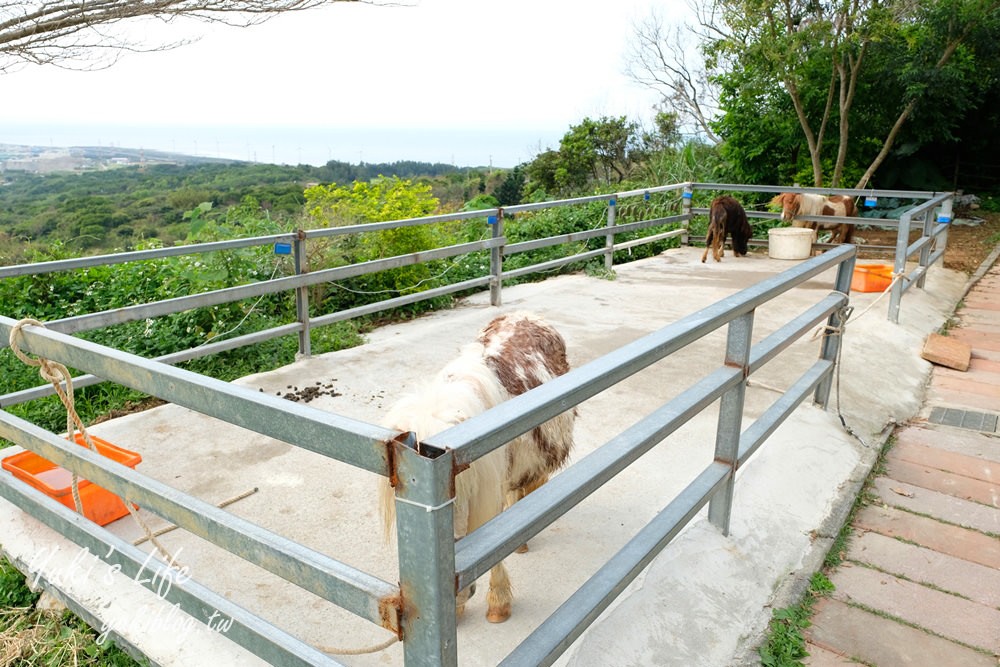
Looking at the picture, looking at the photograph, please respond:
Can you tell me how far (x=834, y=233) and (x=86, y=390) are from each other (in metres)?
9.94

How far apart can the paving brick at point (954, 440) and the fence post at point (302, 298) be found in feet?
13.5

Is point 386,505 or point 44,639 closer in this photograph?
point 386,505

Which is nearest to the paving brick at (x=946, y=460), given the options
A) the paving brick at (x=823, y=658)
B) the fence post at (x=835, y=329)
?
the fence post at (x=835, y=329)

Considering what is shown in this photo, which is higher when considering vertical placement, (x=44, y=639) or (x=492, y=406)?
(x=492, y=406)

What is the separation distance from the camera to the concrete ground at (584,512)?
2322mm

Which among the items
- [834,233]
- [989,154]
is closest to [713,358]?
[834,233]

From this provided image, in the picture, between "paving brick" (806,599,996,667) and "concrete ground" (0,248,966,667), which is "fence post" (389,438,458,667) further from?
"paving brick" (806,599,996,667)

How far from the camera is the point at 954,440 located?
4.10 metres

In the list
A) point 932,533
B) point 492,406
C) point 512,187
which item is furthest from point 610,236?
point 512,187

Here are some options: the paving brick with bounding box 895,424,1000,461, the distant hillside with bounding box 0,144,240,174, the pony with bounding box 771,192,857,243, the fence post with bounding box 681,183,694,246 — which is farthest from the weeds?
the distant hillside with bounding box 0,144,240,174

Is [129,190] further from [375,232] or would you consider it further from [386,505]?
[386,505]

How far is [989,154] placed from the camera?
15781 mm

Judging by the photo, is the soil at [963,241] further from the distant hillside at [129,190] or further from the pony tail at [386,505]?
the pony tail at [386,505]

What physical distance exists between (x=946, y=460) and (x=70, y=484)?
4.47m
